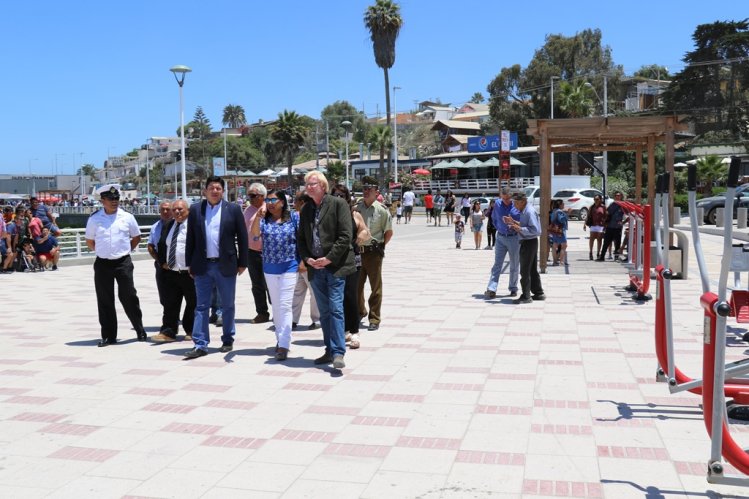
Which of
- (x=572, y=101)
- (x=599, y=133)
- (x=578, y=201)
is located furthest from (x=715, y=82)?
(x=599, y=133)

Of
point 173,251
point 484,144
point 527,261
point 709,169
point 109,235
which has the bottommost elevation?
point 527,261

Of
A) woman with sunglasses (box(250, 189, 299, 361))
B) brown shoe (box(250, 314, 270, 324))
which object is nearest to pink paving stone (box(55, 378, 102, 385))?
woman with sunglasses (box(250, 189, 299, 361))

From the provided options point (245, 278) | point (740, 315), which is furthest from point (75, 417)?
point (245, 278)

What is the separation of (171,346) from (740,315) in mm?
5782

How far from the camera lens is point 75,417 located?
560 centimetres

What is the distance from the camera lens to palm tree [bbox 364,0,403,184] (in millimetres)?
63219

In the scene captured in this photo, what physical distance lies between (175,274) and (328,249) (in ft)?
8.22

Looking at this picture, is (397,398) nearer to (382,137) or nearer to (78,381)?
(78,381)

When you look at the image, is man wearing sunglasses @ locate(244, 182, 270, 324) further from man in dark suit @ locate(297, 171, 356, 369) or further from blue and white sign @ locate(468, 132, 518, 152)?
blue and white sign @ locate(468, 132, 518, 152)

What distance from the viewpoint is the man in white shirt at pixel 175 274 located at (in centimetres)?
835

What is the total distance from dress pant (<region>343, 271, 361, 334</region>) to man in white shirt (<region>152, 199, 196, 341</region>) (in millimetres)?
1837

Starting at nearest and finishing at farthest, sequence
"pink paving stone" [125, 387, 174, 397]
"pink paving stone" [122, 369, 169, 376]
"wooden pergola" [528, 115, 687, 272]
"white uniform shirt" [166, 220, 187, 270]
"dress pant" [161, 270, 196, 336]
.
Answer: "pink paving stone" [125, 387, 174, 397]
"pink paving stone" [122, 369, 169, 376]
"white uniform shirt" [166, 220, 187, 270]
"dress pant" [161, 270, 196, 336]
"wooden pergola" [528, 115, 687, 272]

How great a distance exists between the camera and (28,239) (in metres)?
18.0

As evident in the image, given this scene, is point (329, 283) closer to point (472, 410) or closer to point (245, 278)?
point (472, 410)
